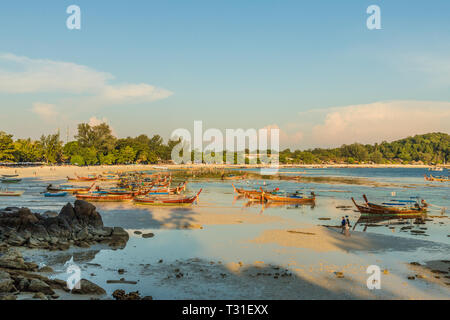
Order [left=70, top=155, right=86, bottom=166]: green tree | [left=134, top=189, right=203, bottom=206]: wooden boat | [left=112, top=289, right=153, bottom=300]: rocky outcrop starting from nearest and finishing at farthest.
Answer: [left=112, top=289, right=153, bottom=300]: rocky outcrop
[left=134, top=189, right=203, bottom=206]: wooden boat
[left=70, top=155, right=86, bottom=166]: green tree

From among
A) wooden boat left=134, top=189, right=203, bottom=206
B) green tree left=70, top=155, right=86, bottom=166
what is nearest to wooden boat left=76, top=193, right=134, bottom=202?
wooden boat left=134, top=189, right=203, bottom=206

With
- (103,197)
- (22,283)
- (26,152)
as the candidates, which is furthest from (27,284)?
(26,152)

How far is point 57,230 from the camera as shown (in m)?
21.4

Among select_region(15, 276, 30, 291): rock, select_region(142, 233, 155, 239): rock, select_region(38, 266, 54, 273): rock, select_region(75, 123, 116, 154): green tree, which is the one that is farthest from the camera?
select_region(75, 123, 116, 154): green tree

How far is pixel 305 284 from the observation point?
14.9 metres

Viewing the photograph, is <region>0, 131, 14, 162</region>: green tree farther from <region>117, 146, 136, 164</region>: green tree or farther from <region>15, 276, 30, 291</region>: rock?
<region>15, 276, 30, 291</region>: rock

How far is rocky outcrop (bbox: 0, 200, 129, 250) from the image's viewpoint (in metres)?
19.9

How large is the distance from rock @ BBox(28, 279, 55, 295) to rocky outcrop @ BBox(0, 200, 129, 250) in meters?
7.45

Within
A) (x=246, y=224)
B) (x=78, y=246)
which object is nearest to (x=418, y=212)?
(x=246, y=224)

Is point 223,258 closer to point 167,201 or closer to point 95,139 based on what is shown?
point 167,201

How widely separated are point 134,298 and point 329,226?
19.5 m

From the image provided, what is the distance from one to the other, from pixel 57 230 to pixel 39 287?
31.7ft

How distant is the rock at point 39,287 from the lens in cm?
1237

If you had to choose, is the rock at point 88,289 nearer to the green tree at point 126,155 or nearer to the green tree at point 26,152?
the green tree at point 26,152
